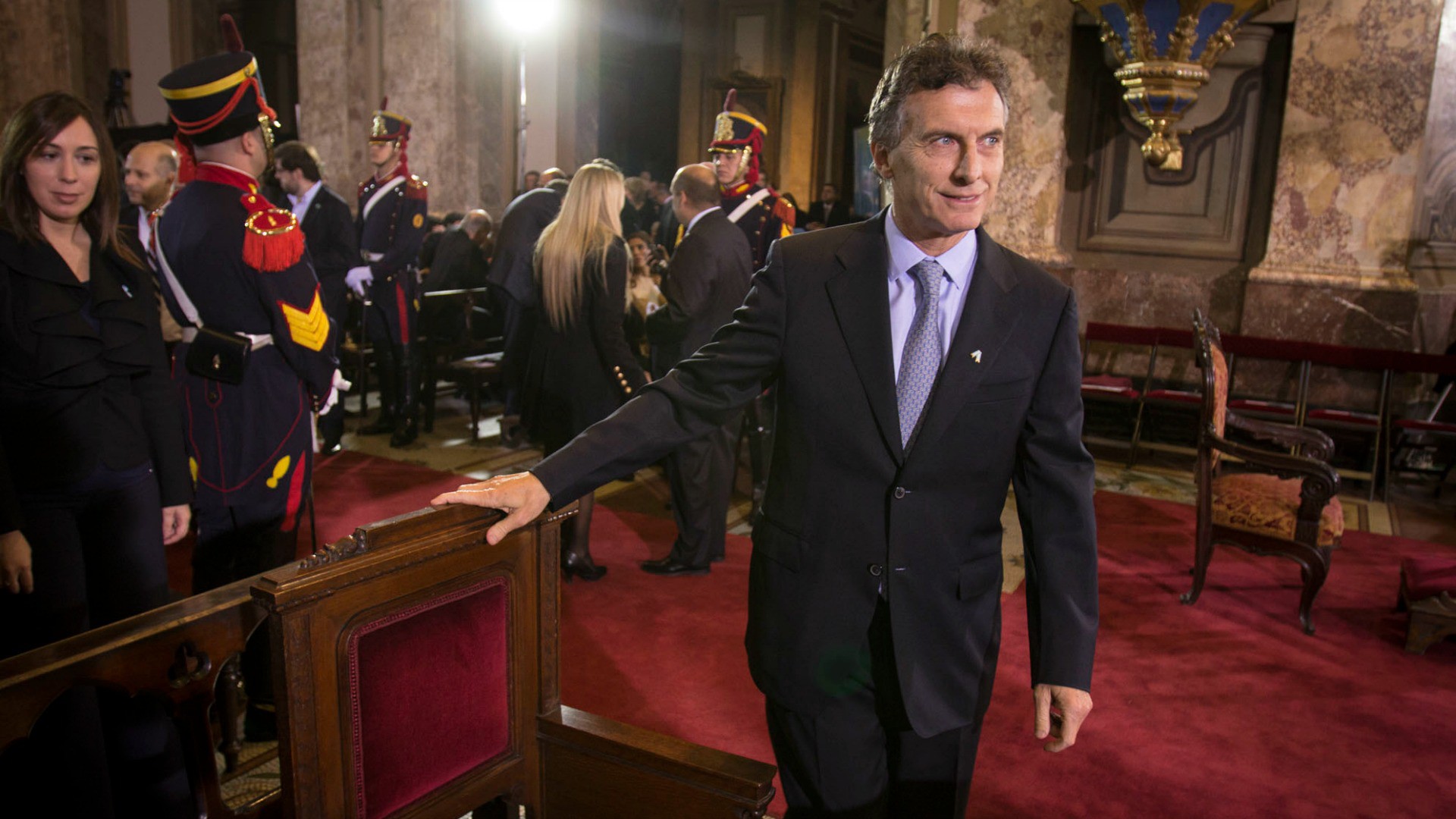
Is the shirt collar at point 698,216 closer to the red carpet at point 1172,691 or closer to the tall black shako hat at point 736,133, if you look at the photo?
the tall black shako hat at point 736,133

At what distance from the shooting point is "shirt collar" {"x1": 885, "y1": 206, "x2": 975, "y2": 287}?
5.03 ft

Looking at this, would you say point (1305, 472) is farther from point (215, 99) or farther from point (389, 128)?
point (389, 128)

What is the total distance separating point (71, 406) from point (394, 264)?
14.0 ft

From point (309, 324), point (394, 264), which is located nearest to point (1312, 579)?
point (309, 324)

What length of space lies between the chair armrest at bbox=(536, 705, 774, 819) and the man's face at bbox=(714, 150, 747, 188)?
12.3 feet

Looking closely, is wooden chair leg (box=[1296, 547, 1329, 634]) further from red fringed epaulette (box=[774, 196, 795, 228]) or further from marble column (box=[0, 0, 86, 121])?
marble column (box=[0, 0, 86, 121])

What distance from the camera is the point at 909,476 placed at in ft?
4.80

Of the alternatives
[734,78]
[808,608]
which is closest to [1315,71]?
[808,608]

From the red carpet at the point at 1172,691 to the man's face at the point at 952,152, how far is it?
1842mm

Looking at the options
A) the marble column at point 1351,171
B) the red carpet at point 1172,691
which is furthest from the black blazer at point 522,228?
the marble column at point 1351,171

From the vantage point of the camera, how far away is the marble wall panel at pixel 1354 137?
6.00 metres

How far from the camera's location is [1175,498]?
5828 mm

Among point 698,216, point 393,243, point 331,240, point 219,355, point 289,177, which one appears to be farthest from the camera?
point 393,243

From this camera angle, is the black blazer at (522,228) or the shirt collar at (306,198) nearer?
the black blazer at (522,228)
